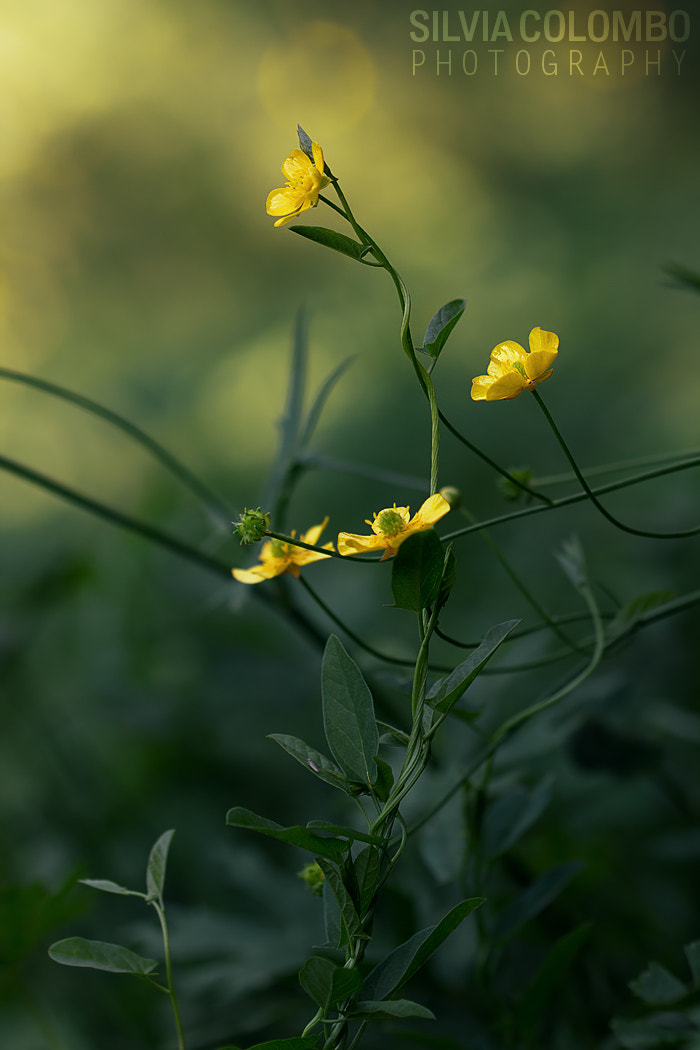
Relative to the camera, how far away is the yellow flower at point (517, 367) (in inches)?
11.2

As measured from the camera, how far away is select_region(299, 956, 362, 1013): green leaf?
0.67ft

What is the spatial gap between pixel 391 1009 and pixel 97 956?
0.10 m

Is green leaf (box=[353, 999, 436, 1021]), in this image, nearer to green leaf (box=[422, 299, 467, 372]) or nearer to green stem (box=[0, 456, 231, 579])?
green leaf (box=[422, 299, 467, 372])

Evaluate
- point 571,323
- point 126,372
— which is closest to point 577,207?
point 571,323

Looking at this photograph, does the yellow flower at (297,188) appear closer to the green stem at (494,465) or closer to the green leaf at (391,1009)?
the green stem at (494,465)

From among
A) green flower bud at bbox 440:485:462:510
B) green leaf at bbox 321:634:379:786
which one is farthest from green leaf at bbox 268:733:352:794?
green flower bud at bbox 440:485:462:510

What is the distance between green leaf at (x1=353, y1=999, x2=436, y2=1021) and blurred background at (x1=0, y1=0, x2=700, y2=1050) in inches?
8.5

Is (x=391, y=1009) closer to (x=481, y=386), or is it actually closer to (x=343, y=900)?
(x=343, y=900)

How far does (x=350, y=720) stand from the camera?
0.80 ft

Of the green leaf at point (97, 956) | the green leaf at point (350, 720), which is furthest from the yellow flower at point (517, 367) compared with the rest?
the green leaf at point (97, 956)

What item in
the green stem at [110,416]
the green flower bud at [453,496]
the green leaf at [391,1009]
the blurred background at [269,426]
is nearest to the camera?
the green leaf at [391,1009]

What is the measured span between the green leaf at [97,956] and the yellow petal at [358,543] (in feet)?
0.46

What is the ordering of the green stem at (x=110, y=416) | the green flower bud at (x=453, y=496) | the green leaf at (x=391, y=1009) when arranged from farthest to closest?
the green stem at (x=110, y=416), the green flower bud at (x=453, y=496), the green leaf at (x=391, y=1009)

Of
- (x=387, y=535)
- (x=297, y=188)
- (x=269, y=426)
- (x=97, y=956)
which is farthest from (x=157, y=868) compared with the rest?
(x=269, y=426)
